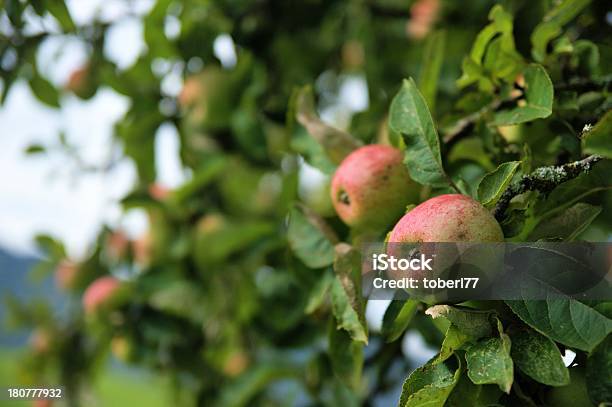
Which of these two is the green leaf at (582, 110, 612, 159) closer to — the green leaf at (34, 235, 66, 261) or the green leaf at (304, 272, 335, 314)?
the green leaf at (304, 272, 335, 314)

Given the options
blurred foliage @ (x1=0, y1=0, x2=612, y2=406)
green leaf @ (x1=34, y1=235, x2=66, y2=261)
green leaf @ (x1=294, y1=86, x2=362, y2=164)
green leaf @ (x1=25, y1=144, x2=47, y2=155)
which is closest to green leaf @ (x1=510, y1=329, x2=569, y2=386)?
blurred foliage @ (x1=0, y1=0, x2=612, y2=406)

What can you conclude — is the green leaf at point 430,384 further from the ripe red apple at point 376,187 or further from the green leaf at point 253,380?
the green leaf at point 253,380

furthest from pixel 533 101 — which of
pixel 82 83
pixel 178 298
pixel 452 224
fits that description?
pixel 82 83

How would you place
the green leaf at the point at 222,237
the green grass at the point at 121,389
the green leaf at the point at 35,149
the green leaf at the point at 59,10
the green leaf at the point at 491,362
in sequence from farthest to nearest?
1. the green grass at the point at 121,389
2. the green leaf at the point at 35,149
3. the green leaf at the point at 222,237
4. the green leaf at the point at 59,10
5. the green leaf at the point at 491,362

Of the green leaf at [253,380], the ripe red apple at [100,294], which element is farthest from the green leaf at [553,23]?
the ripe red apple at [100,294]

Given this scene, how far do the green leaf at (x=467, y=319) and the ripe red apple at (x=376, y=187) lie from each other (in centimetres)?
21

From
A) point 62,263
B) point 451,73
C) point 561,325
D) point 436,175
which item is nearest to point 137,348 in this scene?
point 62,263

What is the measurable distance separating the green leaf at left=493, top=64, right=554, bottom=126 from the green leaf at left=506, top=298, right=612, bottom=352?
0.21m

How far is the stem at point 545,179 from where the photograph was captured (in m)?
0.58

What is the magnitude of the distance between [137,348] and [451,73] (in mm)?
962

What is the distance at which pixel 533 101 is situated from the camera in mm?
692

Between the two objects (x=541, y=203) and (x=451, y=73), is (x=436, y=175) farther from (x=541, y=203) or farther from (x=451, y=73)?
(x=451, y=73)

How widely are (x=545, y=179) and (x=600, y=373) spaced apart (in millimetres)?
175

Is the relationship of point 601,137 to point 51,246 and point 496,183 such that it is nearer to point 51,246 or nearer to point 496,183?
point 496,183
